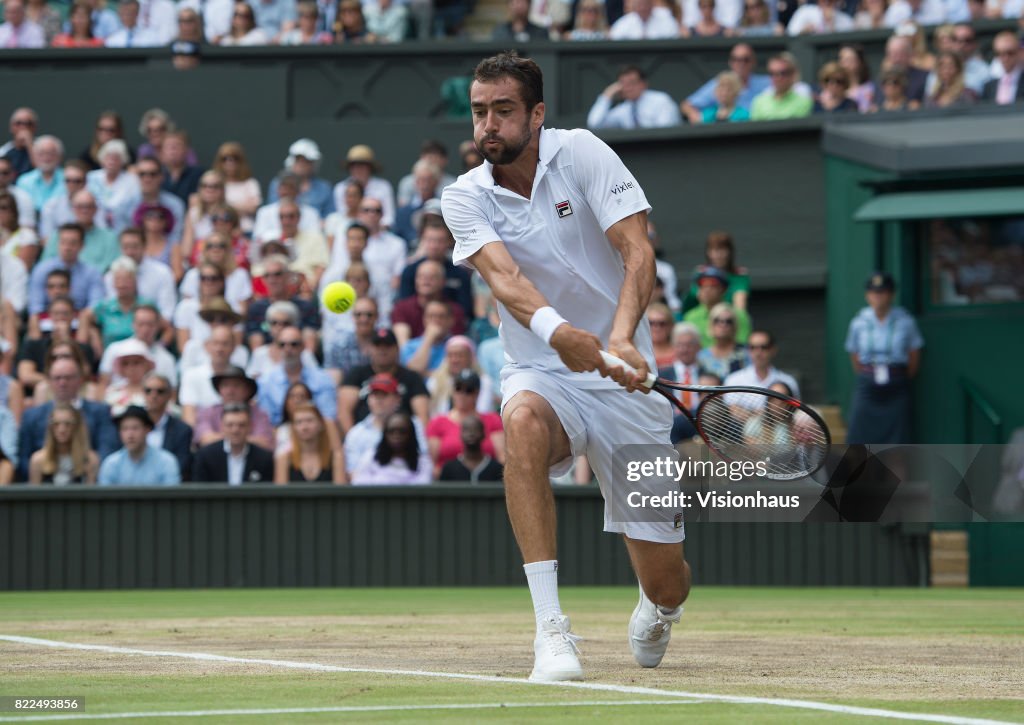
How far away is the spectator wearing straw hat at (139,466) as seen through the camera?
1348cm

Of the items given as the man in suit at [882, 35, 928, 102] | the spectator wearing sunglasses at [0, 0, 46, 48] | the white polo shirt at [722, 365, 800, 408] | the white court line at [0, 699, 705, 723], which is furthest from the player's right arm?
the spectator wearing sunglasses at [0, 0, 46, 48]

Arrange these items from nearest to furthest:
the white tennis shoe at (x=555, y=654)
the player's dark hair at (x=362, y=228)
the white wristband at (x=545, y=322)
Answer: the white tennis shoe at (x=555, y=654)
the white wristband at (x=545, y=322)
the player's dark hair at (x=362, y=228)

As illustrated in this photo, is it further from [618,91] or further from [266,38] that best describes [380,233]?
[266,38]

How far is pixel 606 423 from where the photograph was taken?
645cm

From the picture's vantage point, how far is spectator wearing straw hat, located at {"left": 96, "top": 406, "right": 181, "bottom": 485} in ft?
44.2

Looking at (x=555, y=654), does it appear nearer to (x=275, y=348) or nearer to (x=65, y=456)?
(x=65, y=456)

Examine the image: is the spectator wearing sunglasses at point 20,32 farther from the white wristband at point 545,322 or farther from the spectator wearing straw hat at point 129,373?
the white wristband at point 545,322

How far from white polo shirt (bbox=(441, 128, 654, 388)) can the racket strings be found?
0.46m

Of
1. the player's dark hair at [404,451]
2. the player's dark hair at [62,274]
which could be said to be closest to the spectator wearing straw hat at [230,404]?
the player's dark hair at [404,451]

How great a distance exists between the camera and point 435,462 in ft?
45.3

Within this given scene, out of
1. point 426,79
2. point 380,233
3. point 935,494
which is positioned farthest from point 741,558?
point 426,79

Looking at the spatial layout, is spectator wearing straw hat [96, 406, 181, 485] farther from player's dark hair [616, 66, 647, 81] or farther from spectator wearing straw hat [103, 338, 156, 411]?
player's dark hair [616, 66, 647, 81]

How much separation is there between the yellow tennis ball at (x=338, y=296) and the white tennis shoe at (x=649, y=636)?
6703 mm

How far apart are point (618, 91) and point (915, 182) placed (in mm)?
3411
